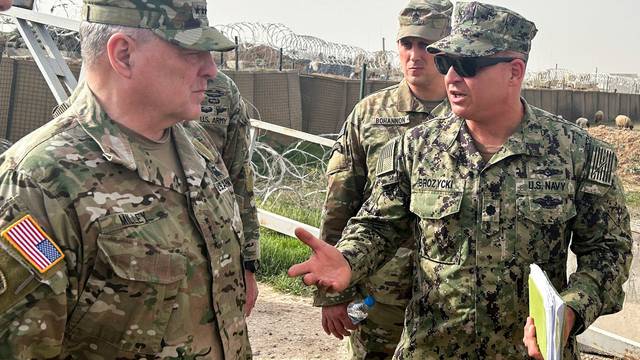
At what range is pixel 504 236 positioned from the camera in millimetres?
2518

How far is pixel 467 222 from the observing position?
2.57 meters

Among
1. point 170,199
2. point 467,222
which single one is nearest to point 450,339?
point 467,222

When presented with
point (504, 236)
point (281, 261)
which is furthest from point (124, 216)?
point (281, 261)

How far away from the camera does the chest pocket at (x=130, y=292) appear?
178 cm

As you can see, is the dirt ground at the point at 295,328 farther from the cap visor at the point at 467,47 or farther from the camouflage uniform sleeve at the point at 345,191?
the cap visor at the point at 467,47

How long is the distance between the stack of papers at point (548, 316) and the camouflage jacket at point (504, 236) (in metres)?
0.42

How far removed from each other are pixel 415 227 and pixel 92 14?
1.40 metres

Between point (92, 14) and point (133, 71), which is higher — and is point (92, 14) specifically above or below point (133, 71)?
above

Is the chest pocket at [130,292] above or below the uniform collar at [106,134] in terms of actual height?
below

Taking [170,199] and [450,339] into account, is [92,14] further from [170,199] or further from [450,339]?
[450,339]

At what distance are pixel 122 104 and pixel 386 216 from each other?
1.13m

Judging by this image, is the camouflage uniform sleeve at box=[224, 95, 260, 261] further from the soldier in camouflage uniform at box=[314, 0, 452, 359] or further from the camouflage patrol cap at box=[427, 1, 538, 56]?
the camouflage patrol cap at box=[427, 1, 538, 56]

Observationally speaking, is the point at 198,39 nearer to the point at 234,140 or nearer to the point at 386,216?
the point at 386,216

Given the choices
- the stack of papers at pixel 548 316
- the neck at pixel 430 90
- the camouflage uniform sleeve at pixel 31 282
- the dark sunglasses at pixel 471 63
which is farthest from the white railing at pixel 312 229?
the camouflage uniform sleeve at pixel 31 282
